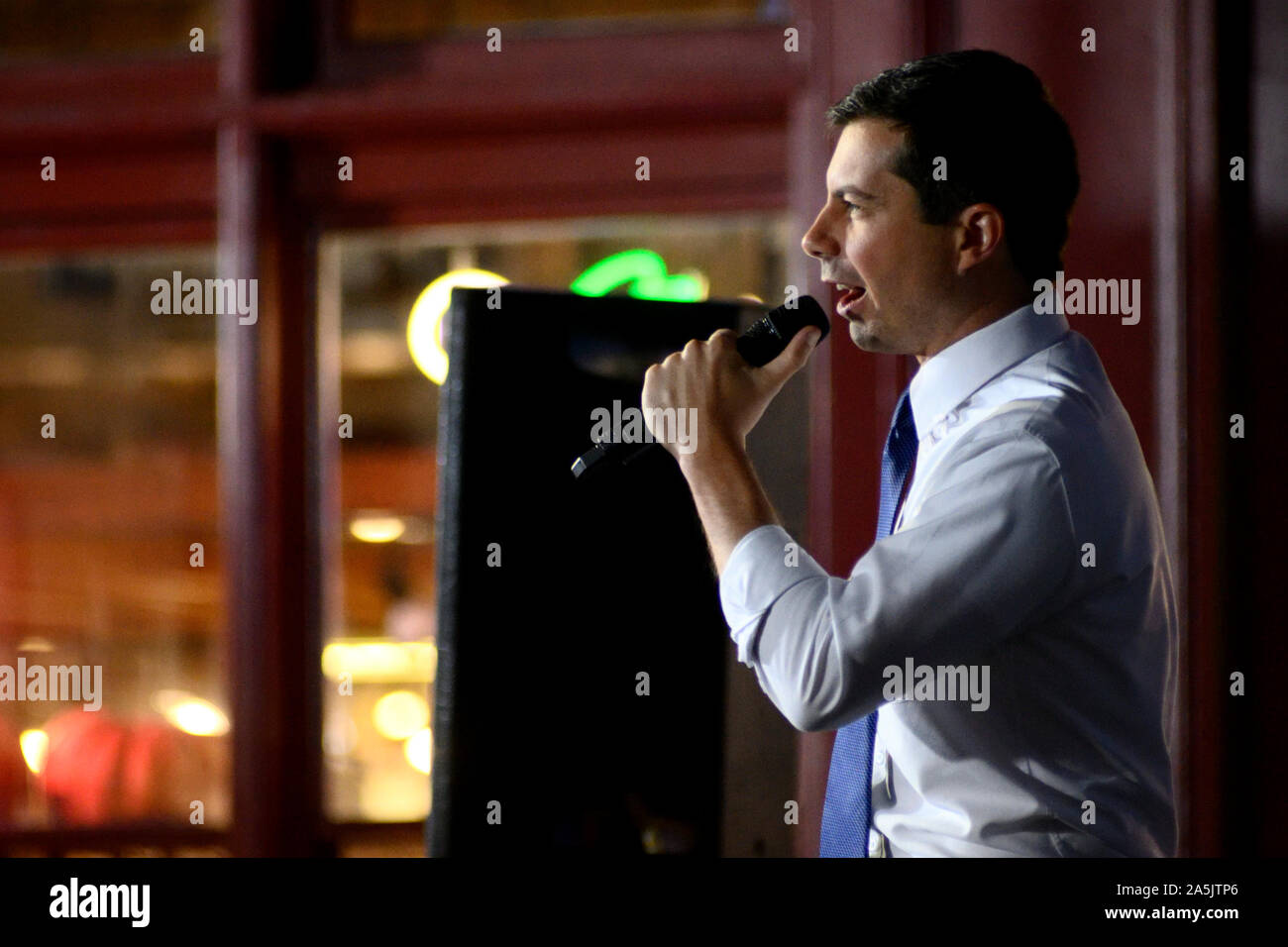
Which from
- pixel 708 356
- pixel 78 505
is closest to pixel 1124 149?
pixel 708 356

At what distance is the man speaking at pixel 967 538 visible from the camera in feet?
3.50

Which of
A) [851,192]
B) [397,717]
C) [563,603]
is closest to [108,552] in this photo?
[397,717]

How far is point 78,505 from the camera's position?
7.46ft

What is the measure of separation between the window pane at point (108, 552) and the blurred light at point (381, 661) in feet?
0.70

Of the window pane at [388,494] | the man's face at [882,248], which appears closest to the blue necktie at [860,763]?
the man's face at [882,248]

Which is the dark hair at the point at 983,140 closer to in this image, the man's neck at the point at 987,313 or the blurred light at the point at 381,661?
the man's neck at the point at 987,313

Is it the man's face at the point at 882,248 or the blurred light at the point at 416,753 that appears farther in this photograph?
the blurred light at the point at 416,753

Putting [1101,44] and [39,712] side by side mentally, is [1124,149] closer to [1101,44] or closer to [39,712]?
[1101,44]

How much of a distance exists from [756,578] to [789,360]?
0.26 m

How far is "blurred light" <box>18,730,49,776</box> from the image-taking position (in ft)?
7.32

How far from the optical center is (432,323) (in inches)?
85.5

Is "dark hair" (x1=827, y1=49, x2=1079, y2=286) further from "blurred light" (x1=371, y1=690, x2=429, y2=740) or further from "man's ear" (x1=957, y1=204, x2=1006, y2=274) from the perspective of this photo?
"blurred light" (x1=371, y1=690, x2=429, y2=740)
